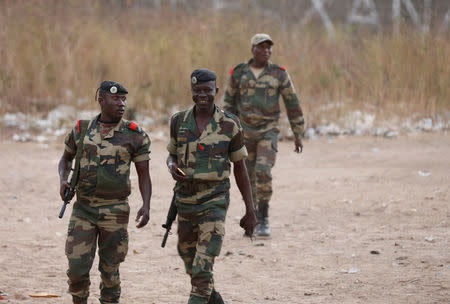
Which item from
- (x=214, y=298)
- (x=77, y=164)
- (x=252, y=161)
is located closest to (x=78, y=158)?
(x=77, y=164)

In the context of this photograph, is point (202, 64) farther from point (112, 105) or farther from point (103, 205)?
point (103, 205)

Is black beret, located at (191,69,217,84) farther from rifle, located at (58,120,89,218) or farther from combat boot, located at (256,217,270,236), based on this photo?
combat boot, located at (256,217,270,236)

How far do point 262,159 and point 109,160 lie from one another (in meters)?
2.46

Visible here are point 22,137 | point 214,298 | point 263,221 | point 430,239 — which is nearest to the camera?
point 214,298

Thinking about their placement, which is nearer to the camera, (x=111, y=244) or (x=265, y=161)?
(x=111, y=244)

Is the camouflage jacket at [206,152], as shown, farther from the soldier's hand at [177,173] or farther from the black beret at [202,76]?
the black beret at [202,76]

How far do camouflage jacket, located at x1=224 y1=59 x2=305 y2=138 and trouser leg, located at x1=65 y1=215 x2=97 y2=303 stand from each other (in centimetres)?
260

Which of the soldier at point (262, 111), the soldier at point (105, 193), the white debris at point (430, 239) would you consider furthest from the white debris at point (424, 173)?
the soldier at point (105, 193)

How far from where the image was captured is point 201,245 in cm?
375

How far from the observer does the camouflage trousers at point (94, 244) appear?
3.67 metres


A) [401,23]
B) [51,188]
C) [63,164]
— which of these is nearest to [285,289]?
[63,164]

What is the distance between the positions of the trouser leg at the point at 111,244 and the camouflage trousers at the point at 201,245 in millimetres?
324

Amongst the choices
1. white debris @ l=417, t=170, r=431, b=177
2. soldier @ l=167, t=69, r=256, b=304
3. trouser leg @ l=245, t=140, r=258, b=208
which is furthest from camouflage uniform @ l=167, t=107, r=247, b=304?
white debris @ l=417, t=170, r=431, b=177

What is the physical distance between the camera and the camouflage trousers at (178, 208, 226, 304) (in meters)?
3.68
